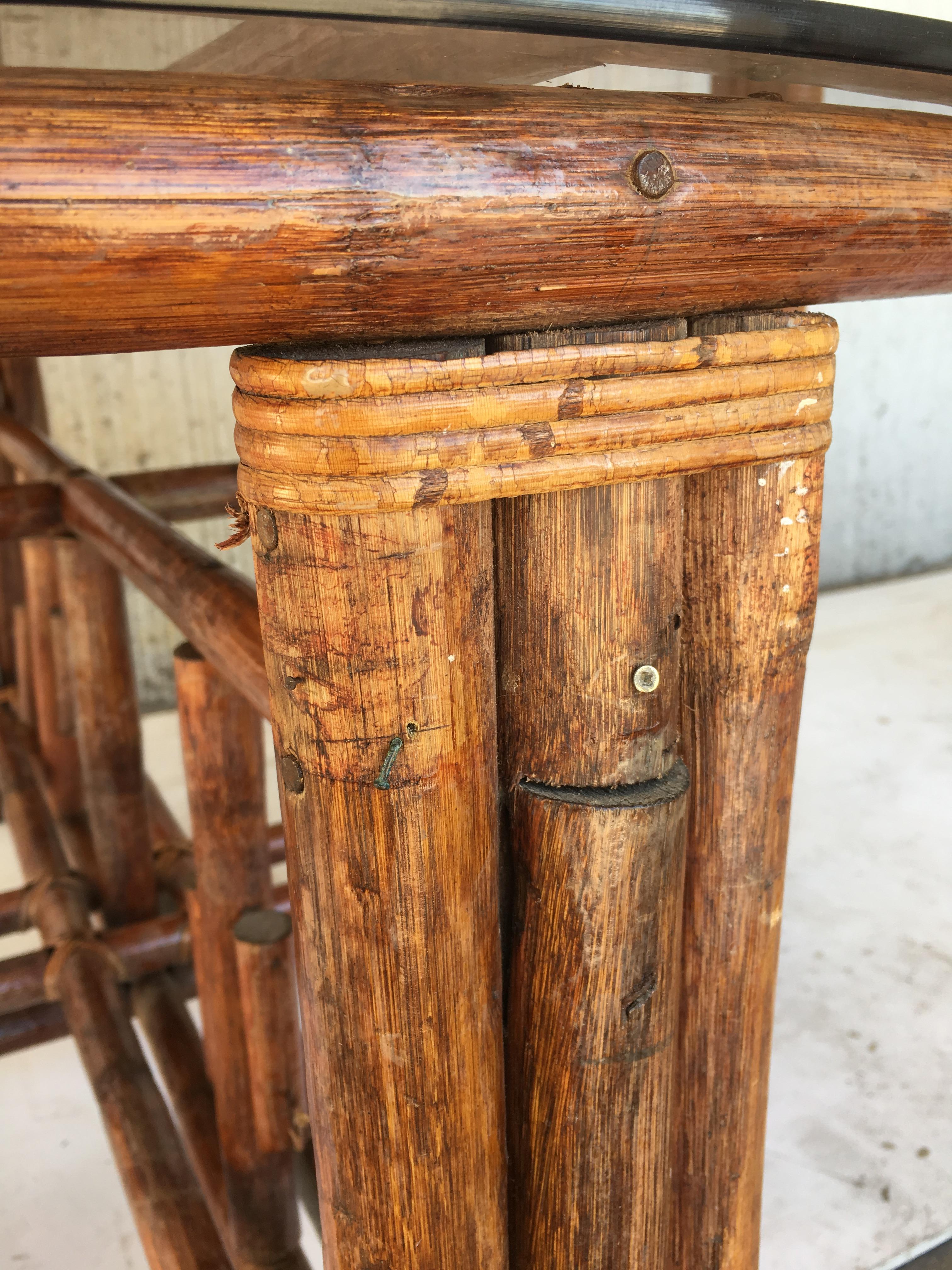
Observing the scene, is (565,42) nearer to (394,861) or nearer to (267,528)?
(267,528)

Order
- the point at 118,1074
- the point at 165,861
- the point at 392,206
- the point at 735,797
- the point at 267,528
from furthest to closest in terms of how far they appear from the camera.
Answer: the point at 165,861, the point at 118,1074, the point at 735,797, the point at 267,528, the point at 392,206

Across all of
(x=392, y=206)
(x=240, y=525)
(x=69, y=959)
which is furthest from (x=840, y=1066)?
(x=392, y=206)

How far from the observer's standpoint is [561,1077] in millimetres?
895

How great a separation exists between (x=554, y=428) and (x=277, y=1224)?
135 cm

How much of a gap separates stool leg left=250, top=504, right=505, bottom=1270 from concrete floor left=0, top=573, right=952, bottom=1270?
148cm

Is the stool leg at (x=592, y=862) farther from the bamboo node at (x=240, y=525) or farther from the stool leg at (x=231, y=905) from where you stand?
the stool leg at (x=231, y=905)

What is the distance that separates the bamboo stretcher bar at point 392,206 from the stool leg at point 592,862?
17 cm

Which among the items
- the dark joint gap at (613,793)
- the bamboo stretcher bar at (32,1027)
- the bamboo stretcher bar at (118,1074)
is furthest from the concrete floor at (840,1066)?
the dark joint gap at (613,793)

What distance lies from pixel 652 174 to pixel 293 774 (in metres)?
0.47

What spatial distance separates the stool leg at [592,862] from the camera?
81cm

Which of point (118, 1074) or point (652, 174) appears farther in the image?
point (118, 1074)

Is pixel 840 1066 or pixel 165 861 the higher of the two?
pixel 165 861

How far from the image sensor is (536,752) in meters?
0.86

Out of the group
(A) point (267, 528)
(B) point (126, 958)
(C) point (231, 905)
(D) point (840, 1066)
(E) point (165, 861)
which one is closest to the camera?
(A) point (267, 528)
